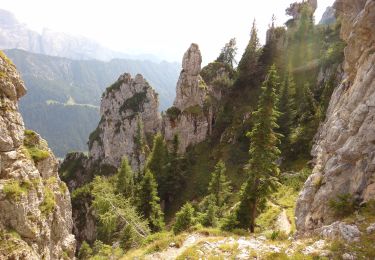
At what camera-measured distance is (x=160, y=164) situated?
2945 inches

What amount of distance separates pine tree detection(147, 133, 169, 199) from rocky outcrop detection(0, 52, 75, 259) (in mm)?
42124

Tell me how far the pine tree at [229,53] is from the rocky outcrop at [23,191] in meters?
91.9

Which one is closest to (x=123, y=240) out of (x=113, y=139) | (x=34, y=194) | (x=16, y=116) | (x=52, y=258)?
(x=52, y=258)

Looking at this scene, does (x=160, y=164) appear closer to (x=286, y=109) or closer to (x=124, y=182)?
(x=124, y=182)

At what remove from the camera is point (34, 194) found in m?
23.5

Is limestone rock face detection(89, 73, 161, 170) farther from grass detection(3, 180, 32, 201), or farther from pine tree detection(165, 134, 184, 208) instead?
grass detection(3, 180, 32, 201)

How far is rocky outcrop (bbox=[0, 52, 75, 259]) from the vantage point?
2098cm

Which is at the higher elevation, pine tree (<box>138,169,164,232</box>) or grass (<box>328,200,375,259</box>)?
grass (<box>328,200,375,259</box>)

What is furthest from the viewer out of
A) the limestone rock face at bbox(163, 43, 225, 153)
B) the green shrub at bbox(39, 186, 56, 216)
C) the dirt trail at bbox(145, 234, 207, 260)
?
the limestone rock face at bbox(163, 43, 225, 153)

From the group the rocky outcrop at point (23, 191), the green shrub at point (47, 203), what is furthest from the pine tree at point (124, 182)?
the green shrub at point (47, 203)

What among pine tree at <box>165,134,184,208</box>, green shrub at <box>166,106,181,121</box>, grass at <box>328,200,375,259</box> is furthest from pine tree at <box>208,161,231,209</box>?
green shrub at <box>166,106,181,121</box>

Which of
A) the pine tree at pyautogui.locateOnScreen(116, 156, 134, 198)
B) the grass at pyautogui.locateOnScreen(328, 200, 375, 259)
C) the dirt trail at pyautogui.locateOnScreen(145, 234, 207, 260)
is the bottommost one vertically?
the pine tree at pyautogui.locateOnScreen(116, 156, 134, 198)

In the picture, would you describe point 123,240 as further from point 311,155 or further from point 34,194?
point 311,155

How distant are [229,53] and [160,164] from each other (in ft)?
184
